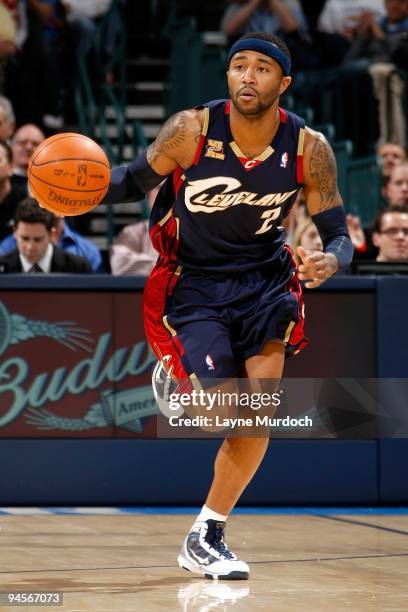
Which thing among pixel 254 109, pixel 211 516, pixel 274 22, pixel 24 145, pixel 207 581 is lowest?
pixel 207 581

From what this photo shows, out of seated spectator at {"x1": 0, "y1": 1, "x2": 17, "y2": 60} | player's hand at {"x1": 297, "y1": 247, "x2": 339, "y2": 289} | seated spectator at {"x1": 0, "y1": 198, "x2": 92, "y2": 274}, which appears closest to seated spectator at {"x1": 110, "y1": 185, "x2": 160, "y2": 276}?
seated spectator at {"x1": 0, "y1": 198, "x2": 92, "y2": 274}

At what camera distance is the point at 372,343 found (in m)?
8.45

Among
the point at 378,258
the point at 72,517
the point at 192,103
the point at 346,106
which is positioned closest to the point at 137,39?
the point at 192,103

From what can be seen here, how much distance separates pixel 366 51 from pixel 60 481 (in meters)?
6.85

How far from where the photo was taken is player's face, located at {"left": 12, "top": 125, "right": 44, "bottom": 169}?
10359 millimetres

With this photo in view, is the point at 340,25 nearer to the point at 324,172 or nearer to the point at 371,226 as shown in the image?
the point at 371,226

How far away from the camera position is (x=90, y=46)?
13.3 metres

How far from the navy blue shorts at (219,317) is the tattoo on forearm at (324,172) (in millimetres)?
371

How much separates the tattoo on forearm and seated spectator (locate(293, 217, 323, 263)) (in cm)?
300

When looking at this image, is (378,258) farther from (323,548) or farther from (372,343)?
(323,548)

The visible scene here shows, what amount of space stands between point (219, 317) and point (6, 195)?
4.39 meters

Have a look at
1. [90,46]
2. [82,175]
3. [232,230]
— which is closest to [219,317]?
[232,230]

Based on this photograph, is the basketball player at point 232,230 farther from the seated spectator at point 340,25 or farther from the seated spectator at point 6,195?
the seated spectator at point 340,25

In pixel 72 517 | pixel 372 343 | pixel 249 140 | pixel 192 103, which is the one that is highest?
pixel 192 103
